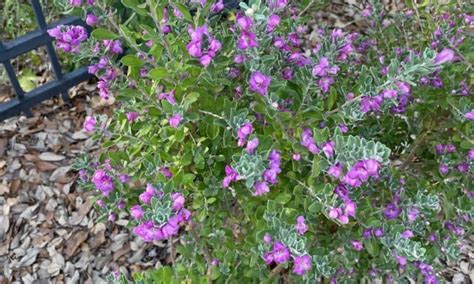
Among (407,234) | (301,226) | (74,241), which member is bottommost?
(74,241)

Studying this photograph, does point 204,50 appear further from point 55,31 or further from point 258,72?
point 55,31

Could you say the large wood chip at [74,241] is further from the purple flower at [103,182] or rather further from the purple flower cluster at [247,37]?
the purple flower cluster at [247,37]

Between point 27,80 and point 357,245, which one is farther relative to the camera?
point 27,80

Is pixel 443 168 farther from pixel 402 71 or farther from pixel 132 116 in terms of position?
pixel 132 116

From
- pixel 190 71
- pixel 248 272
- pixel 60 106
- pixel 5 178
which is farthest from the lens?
pixel 60 106

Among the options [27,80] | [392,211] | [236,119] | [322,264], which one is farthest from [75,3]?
[27,80]

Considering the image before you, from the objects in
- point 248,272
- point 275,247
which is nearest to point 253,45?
point 275,247

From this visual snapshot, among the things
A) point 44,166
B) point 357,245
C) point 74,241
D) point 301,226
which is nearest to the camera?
point 301,226
